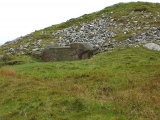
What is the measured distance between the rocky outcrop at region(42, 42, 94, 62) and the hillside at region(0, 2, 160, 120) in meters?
1.32

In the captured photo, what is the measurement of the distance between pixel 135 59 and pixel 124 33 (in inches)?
467

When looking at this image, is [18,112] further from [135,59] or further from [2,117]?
[135,59]

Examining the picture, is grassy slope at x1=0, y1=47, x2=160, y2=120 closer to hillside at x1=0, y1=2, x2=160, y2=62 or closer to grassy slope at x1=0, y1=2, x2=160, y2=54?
hillside at x1=0, y1=2, x2=160, y2=62

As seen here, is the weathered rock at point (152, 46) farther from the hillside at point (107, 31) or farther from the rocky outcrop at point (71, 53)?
the rocky outcrop at point (71, 53)

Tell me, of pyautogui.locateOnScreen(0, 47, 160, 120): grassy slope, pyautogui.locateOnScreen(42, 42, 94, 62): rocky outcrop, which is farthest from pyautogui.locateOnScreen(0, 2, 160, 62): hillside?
pyautogui.locateOnScreen(0, 47, 160, 120): grassy slope

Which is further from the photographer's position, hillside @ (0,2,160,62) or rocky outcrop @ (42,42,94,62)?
hillside @ (0,2,160,62)

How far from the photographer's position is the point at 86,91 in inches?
627

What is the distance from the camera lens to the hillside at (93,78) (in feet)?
42.9

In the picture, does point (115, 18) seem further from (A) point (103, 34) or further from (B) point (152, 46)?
(B) point (152, 46)

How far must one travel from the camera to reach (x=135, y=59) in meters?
25.5

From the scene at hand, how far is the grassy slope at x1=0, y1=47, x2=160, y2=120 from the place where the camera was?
1278 centimetres

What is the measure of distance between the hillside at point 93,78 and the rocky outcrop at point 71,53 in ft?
4.34

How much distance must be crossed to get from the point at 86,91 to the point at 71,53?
1588 centimetres

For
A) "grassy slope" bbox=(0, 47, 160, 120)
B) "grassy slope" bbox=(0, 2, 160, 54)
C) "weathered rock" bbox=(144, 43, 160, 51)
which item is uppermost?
"grassy slope" bbox=(0, 47, 160, 120)
